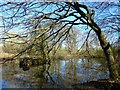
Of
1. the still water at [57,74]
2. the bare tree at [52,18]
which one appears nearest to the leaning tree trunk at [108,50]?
the bare tree at [52,18]

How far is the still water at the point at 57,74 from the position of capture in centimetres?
645

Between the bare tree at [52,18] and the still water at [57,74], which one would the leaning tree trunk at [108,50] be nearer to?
the bare tree at [52,18]

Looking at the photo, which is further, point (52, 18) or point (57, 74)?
point (57, 74)

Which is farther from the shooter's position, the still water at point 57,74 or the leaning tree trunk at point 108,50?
the still water at point 57,74

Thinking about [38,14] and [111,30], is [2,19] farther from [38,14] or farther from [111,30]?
[111,30]

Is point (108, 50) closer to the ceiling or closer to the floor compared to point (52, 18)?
closer to the floor

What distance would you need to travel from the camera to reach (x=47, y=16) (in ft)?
15.3

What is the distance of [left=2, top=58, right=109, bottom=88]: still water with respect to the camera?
6.45 metres

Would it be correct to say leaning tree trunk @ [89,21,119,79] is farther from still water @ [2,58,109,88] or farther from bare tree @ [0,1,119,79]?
still water @ [2,58,109,88]

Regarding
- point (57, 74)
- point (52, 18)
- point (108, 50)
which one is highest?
point (52, 18)

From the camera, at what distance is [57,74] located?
7.89 meters

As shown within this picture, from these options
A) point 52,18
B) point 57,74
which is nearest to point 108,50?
point 52,18

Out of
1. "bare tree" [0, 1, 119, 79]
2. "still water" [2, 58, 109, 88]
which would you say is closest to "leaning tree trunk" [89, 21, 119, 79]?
"bare tree" [0, 1, 119, 79]

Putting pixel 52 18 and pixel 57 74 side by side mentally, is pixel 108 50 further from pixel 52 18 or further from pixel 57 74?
pixel 57 74
